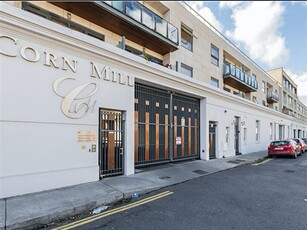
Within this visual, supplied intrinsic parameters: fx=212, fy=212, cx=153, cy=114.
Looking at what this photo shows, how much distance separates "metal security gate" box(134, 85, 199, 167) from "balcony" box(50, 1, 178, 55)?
392 centimetres

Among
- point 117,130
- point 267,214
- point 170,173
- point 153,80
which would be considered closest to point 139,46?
point 153,80

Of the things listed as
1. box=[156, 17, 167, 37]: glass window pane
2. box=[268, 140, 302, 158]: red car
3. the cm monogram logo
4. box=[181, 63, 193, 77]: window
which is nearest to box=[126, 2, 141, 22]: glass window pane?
box=[156, 17, 167, 37]: glass window pane

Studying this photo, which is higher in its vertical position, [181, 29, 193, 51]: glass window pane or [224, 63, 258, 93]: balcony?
[181, 29, 193, 51]: glass window pane

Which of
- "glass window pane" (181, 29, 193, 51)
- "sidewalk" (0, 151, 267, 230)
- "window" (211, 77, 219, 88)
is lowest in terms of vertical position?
"sidewalk" (0, 151, 267, 230)

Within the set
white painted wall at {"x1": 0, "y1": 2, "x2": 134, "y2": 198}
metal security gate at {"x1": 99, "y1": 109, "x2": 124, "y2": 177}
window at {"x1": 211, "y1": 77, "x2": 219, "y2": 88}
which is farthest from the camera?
window at {"x1": 211, "y1": 77, "x2": 219, "y2": 88}

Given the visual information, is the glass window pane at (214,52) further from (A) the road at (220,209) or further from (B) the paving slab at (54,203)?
(B) the paving slab at (54,203)

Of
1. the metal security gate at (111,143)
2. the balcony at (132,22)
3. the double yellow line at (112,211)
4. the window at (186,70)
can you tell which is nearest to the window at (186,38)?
the window at (186,70)

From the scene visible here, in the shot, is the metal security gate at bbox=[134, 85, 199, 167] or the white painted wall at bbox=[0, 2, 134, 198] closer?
the white painted wall at bbox=[0, 2, 134, 198]

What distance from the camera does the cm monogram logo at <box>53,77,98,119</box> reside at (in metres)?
7.01

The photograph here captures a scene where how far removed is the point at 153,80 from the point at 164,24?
574 centimetres

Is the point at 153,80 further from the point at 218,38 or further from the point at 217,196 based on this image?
the point at 218,38

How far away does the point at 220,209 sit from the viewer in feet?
17.7

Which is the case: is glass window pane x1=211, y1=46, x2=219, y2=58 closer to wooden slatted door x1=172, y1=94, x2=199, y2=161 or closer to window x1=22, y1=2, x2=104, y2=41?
wooden slatted door x1=172, y1=94, x2=199, y2=161

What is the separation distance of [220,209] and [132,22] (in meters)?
10.3
